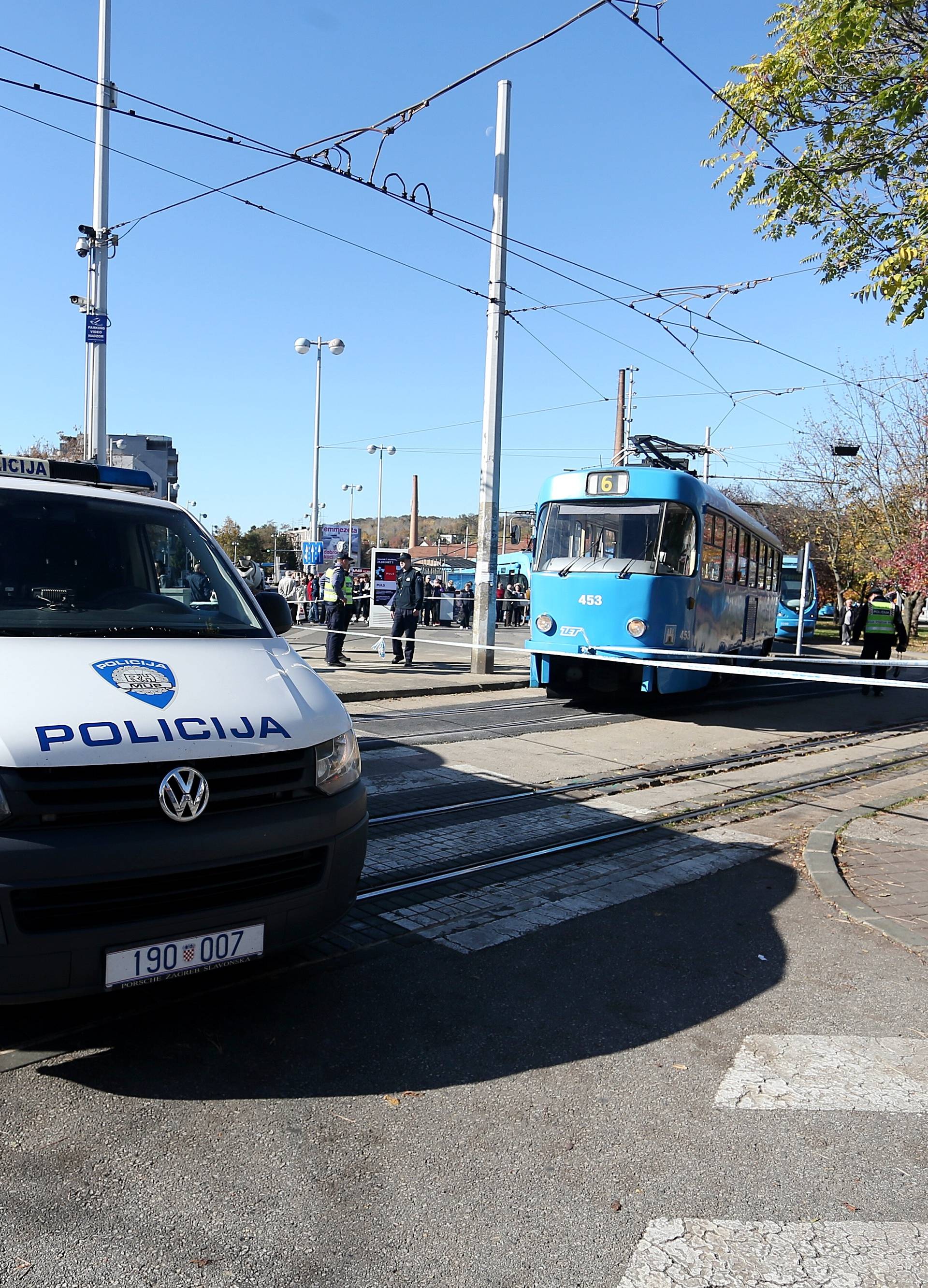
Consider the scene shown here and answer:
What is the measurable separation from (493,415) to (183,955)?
14592 millimetres

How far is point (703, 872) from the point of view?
Result: 20.9ft

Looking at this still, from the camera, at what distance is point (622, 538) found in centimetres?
1348

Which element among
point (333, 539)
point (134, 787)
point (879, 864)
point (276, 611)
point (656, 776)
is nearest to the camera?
point (134, 787)

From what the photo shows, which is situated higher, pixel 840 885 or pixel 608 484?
pixel 608 484

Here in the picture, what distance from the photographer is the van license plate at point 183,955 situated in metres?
3.22

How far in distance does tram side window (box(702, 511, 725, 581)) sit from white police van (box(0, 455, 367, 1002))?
1038 cm

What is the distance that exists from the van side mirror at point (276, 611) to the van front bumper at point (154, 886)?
144 cm

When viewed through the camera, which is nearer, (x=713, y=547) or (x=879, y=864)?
(x=879, y=864)

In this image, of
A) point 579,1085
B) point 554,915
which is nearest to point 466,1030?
point 579,1085

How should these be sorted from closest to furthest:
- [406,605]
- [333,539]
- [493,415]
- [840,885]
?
[840,885] < [493,415] < [406,605] < [333,539]

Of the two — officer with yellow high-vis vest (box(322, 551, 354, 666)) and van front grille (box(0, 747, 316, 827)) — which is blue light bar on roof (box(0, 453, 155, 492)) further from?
officer with yellow high-vis vest (box(322, 551, 354, 666))

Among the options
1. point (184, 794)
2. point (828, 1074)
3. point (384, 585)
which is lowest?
point (828, 1074)

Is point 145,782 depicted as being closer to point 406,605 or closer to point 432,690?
point 432,690

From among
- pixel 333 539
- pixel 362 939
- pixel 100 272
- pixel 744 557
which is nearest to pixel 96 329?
pixel 100 272
